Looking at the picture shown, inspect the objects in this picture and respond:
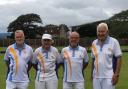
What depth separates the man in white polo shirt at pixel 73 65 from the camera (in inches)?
388

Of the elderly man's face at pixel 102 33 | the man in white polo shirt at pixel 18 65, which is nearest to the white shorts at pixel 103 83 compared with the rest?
the elderly man's face at pixel 102 33

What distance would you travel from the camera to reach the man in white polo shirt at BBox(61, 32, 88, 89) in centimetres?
987

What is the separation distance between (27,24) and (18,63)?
93316mm

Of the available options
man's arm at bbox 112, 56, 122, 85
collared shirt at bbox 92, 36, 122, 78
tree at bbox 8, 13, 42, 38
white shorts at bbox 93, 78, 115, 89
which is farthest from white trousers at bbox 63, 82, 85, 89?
tree at bbox 8, 13, 42, 38

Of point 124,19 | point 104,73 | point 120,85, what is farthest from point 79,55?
point 124,19

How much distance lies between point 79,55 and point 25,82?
1.29 m

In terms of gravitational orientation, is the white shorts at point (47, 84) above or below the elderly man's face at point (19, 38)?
below

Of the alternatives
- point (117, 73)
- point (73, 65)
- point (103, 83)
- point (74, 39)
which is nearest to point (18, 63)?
point (73, 65)

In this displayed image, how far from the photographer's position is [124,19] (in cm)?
11044

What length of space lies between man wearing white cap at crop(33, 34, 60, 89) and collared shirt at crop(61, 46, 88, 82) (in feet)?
0.90

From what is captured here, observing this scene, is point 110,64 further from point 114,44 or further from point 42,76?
point 42,76

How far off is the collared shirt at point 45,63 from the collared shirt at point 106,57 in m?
1.02

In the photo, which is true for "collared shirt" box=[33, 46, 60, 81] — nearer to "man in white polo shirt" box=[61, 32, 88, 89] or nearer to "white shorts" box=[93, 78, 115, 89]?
"man in white polo shirt" box=[61, 32, 88, 89]

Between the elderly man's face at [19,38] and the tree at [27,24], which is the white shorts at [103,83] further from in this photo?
the tree at [27,24]
